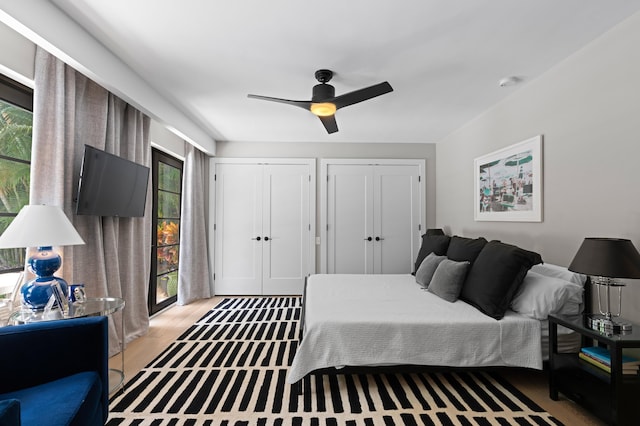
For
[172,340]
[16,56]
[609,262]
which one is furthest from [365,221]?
[16,56]

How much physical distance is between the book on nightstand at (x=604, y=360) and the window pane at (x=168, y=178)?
433cm

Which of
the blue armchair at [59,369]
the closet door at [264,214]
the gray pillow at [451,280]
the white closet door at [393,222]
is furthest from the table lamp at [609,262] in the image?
the closet door at [264,214]

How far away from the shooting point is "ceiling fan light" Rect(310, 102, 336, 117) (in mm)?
2532

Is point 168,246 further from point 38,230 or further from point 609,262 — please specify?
point 609,262

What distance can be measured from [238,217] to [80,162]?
2622 mm

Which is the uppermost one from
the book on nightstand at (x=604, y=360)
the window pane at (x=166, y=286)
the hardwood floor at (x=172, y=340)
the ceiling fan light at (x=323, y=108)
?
the ceiling fan light at (x=323, y=108)

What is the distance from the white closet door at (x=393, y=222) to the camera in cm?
487

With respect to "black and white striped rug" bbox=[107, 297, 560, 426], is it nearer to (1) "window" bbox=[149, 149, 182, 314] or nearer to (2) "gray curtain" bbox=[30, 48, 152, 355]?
(2) "gray curtain" bbox=[30, 48, 152, 355]

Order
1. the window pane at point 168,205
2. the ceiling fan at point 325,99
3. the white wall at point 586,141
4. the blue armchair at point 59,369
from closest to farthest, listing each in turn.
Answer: the blue armchair at point 59,369 < the white wall at point 586,141 < the ceiling fan at point 325,99 < the window pane at point 168,205

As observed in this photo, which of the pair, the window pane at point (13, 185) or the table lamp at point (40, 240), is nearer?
the table lamp at point (40, 240)

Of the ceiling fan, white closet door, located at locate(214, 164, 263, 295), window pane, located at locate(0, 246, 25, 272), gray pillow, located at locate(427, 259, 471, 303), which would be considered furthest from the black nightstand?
white closet door, located at locate(214, 164, 263, 295)

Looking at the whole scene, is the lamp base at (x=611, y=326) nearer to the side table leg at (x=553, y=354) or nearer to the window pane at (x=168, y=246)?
the side table leg at (x=553, y=354)

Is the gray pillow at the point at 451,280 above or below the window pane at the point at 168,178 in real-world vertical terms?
below

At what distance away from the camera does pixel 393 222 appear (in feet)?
16.0
